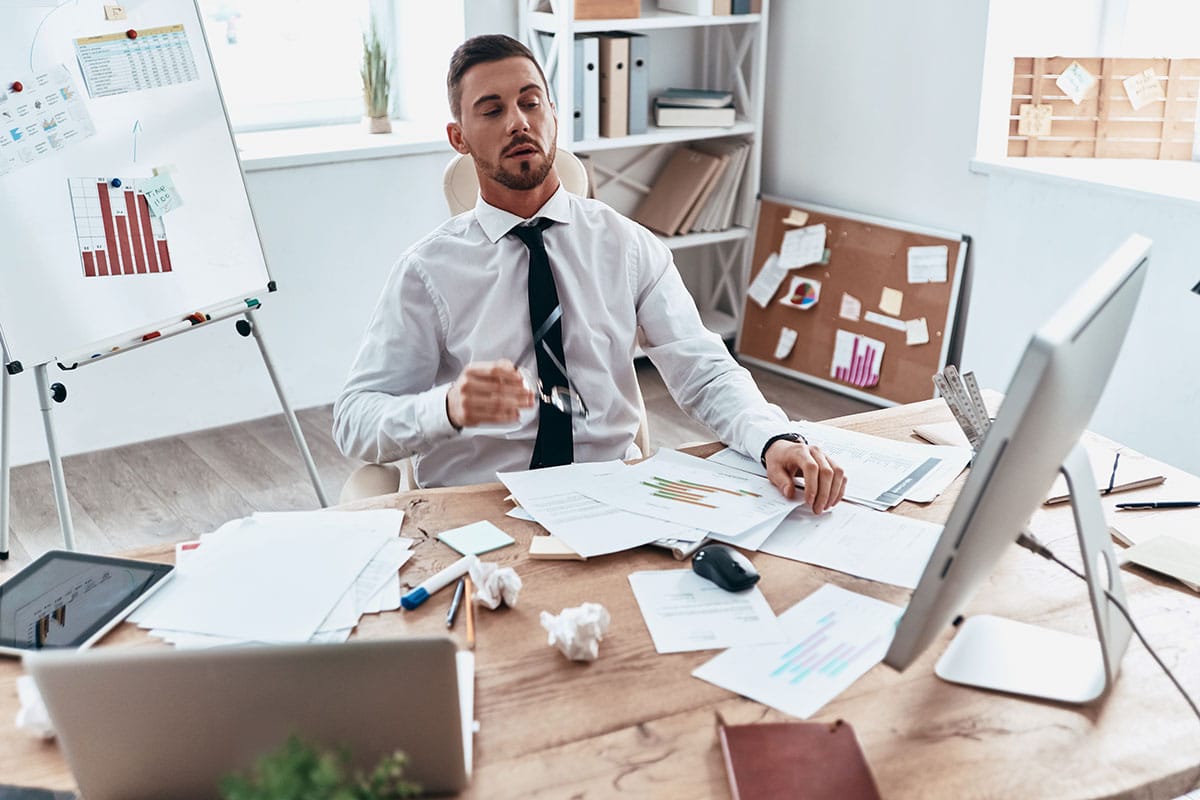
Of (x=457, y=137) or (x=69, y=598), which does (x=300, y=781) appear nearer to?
(x=69, y=598)

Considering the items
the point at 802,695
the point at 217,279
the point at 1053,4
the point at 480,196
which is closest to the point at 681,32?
the point at 1053,4

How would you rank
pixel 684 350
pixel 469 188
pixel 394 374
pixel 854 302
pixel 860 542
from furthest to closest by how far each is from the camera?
1. pixel 854 302
2. pixel 469 188
3. pixel 684 350
4. pixel 394 374
5. pixel 860 542

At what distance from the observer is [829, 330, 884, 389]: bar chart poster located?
13.0ft

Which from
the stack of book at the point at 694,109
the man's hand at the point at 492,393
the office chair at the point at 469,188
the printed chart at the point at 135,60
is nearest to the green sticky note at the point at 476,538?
the man's hand at the point at 492,393

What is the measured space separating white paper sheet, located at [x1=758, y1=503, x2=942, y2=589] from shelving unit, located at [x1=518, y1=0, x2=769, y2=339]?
2.55 meters

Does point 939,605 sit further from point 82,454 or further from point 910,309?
point 82,454

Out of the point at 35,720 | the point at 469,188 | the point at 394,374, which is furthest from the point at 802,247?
the point at 35,720

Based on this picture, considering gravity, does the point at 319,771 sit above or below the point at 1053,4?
below

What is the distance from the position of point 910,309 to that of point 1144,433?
36.6 inches

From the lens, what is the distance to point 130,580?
1383 mm

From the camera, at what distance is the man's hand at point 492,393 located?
1565mm

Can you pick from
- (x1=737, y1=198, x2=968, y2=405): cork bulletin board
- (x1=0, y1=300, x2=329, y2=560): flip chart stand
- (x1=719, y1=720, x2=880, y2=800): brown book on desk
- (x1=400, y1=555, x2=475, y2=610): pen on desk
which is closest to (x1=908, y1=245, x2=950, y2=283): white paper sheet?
(x1=737, y1=198, x2=968, y2=405): cork bulletin board

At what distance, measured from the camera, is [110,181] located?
2635 millimetres

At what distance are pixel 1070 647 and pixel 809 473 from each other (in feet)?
1.37
